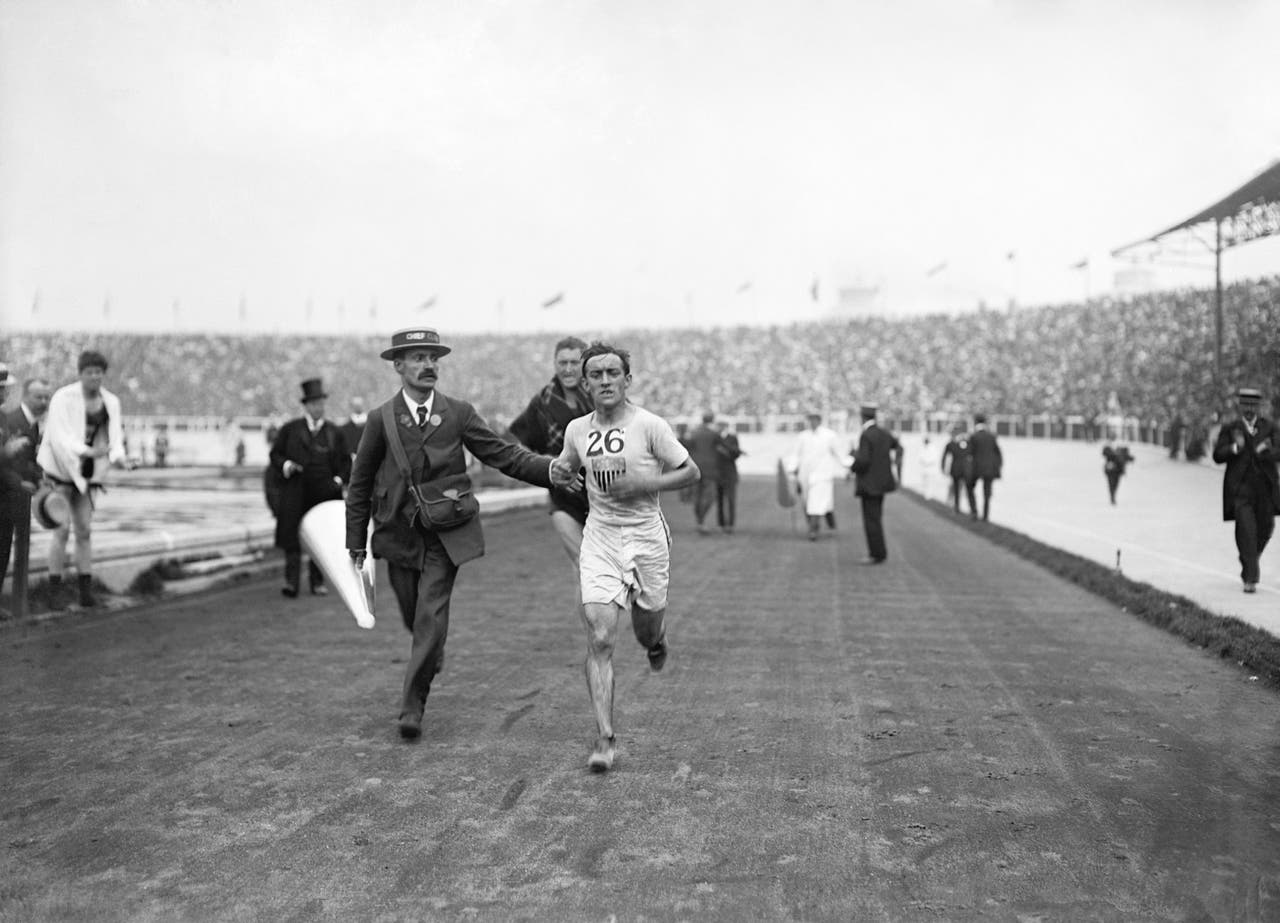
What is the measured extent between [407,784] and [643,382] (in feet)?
258

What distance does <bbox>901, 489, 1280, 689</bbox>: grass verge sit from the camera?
819 cm

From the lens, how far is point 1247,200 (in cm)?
1527

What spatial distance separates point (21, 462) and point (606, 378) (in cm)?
488

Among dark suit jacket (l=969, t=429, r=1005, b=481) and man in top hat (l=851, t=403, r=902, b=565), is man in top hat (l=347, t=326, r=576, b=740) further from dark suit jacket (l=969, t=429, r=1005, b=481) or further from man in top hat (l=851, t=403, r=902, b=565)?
dark suit jacket (l=969, t=429, r=1005, b=481)

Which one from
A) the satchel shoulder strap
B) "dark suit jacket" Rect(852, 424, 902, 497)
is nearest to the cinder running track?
A: the satchel shoulder strap

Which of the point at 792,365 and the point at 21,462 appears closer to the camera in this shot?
the point at 21,462

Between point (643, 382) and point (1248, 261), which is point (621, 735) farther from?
point (643, 382)

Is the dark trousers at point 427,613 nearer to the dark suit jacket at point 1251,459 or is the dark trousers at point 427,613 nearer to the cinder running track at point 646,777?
the cinder running track at point 646,777

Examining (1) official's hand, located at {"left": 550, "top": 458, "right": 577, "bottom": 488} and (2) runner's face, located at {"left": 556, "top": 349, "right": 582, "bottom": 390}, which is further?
(2) runner's face, located at {"left": 556, "top": 349, "right": 582, "bottom": 390}

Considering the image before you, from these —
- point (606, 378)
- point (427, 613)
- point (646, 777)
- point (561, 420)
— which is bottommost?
point (646, 777)

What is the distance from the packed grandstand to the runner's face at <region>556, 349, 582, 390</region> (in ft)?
66.7

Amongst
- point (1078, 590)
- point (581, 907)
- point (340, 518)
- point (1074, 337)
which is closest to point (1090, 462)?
point (1074, 337)

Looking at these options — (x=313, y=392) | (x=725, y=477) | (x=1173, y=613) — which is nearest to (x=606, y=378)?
(x=313, y=392)

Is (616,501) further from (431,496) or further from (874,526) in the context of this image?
Answer: (874,526)
